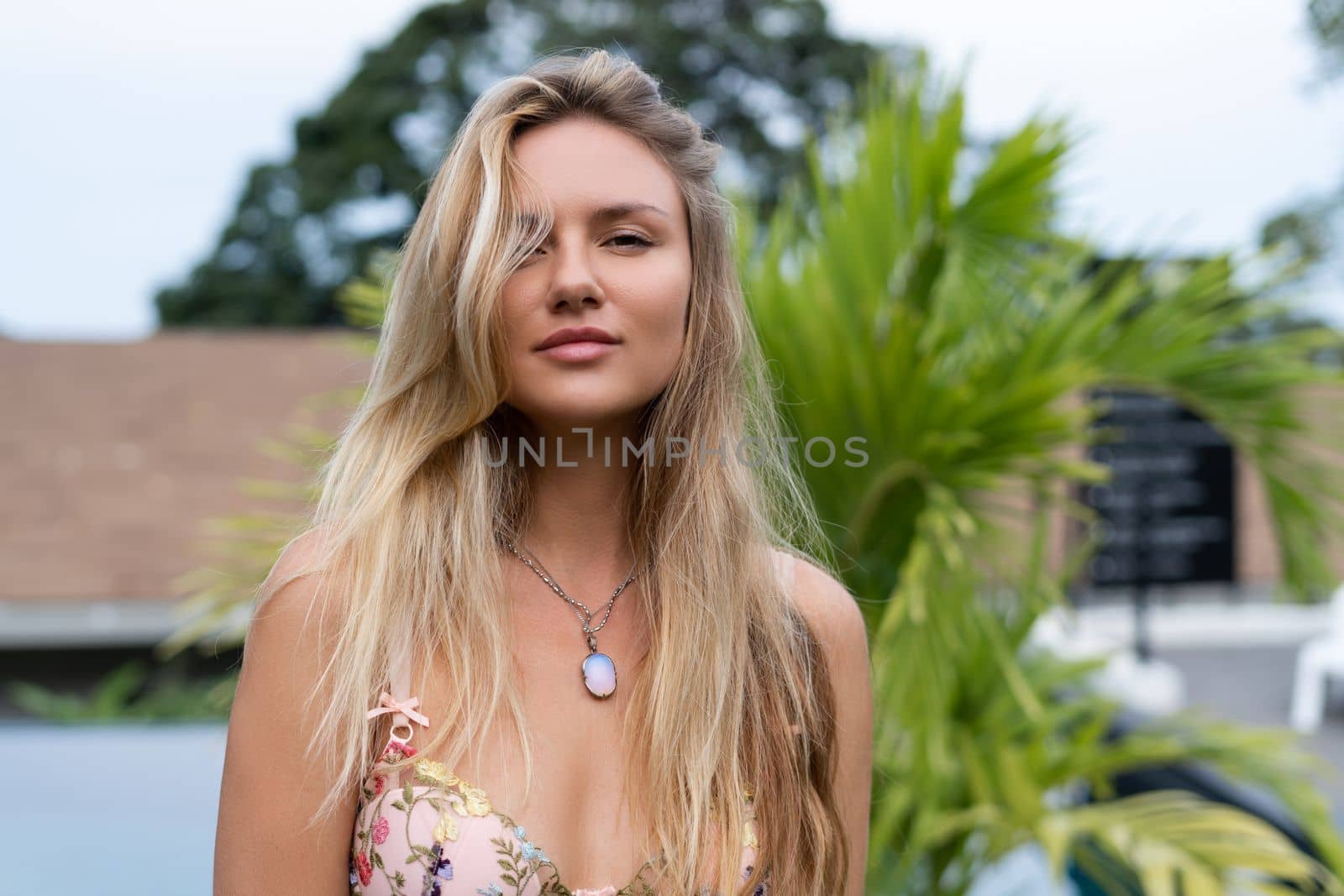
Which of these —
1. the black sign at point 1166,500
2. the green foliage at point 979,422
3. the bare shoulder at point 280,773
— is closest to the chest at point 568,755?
the bare shoulder at point 280,773

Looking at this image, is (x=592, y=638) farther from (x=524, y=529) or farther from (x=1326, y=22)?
(x=1326, y=22)

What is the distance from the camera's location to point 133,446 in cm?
→ 735

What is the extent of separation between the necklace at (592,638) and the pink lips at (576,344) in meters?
0.26

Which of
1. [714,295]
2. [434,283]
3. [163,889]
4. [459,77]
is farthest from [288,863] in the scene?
[459,77]

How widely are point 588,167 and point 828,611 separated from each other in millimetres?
567

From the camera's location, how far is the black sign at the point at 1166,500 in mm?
5668

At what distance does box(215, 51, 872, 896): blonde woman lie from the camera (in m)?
1.09

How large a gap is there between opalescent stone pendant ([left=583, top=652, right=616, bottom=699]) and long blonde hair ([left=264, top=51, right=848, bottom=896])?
34mm

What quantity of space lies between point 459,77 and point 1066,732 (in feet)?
52.2

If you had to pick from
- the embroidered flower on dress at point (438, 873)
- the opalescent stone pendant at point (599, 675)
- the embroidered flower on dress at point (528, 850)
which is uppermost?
the opalescent stone pendant at point (599, 675)

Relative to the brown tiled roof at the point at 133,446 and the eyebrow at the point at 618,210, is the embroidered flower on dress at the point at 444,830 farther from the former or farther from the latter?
the brown tiled roof at the point at 133,446

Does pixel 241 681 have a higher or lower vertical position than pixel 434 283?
lower

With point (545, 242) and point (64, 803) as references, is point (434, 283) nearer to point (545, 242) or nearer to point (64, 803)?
point (545, 242)

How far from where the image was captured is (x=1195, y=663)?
8.95 meters
